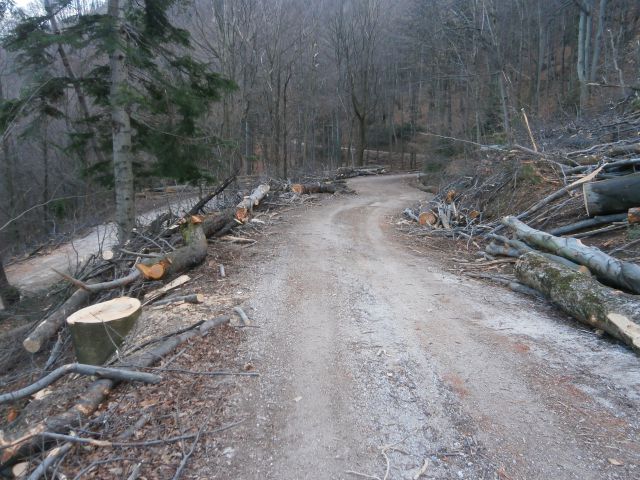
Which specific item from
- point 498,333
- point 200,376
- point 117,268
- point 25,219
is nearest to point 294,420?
point 200,376

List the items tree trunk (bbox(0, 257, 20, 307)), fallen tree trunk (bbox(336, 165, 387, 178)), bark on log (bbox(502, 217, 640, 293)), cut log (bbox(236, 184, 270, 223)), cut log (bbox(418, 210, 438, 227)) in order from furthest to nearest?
1. fallen tree trunk (bbox(336, 165, 387, 178))
2. cut log (bbox(418, 210, 438, 227))
3. tree trunk (bbox(0, 257, 20, 307))
4. cut log (bbox(236, 184, 270, 223))
5. bark on log (bbox(502, 217, 640, 293))

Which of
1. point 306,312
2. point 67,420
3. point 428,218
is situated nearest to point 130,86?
point 306,312

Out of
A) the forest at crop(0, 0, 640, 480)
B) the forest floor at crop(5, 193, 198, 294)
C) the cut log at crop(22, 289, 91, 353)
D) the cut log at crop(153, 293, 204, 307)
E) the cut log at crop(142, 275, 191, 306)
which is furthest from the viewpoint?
the forest floor at crop(5, 193, 198, 294)

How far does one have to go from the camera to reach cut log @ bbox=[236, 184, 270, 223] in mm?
11229

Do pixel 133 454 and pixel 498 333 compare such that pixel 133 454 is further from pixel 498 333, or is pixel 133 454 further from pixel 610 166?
pixel 610 166

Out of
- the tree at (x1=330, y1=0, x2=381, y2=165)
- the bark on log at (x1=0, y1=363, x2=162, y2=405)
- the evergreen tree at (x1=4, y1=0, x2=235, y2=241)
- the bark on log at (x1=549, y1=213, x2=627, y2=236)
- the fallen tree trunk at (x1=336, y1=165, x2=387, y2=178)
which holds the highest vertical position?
the tree at (x1=330, y1=0, x2=381, y2=165)

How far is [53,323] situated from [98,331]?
184 cm

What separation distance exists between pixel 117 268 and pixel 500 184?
400 inches

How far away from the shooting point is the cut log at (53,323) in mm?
5816

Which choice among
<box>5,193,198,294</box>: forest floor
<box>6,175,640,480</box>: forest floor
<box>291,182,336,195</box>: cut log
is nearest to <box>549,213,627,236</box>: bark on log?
<box>6,175,640,480</box>: forest floor

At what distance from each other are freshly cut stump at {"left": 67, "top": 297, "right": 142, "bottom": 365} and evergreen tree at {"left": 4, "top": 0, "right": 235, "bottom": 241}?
551 cm

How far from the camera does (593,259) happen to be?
20.9 ft

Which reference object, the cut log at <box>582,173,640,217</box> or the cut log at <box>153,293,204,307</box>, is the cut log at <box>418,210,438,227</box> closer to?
the cut log at <box>582,173,640,217</box>

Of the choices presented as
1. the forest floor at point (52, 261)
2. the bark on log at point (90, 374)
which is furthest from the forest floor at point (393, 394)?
the forest floor at point (52, 261)
